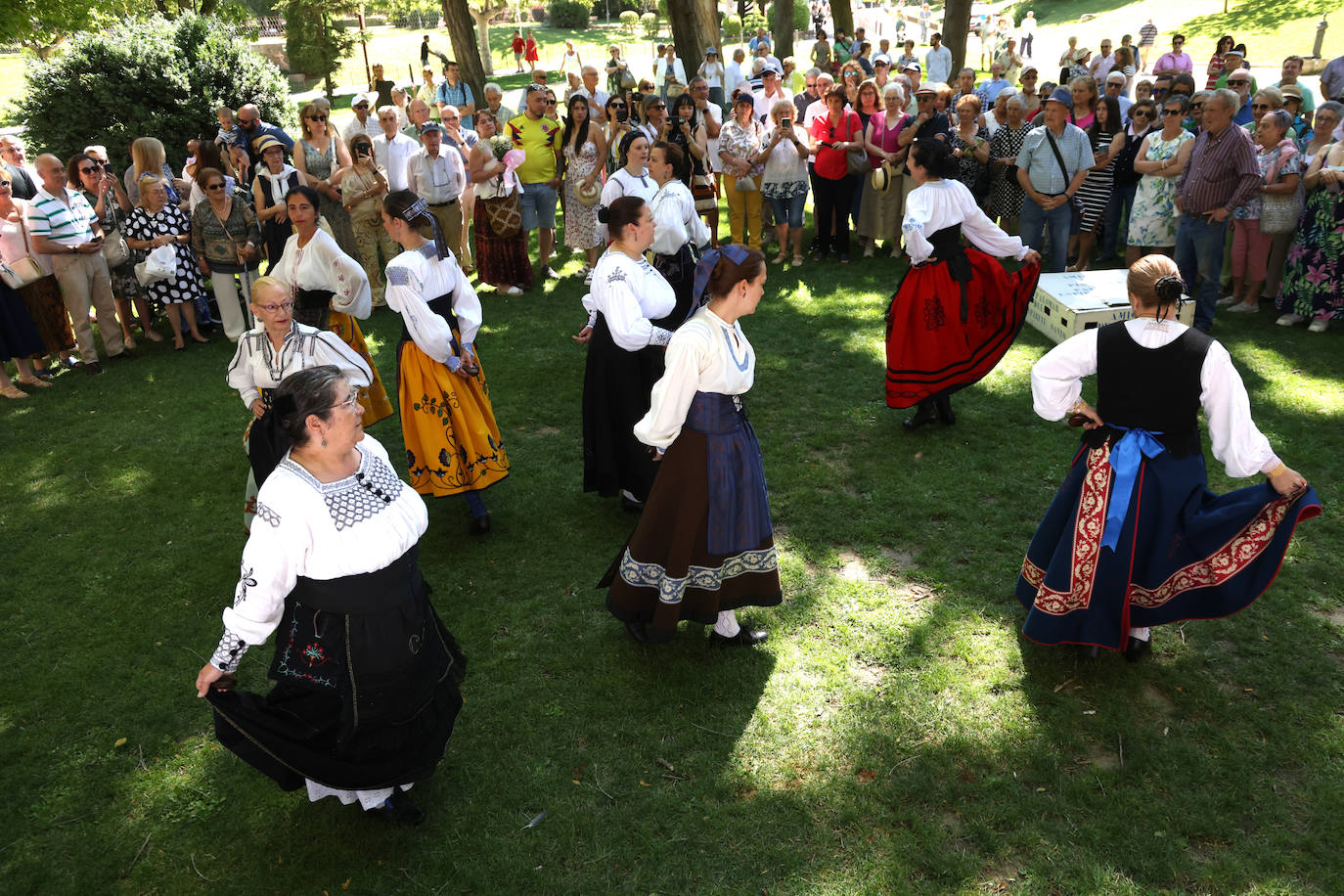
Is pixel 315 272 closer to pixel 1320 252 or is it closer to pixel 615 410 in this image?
pixel 615 410

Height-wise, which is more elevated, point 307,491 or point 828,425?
point 307,491

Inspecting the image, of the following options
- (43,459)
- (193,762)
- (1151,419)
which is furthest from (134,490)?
(1151,419)

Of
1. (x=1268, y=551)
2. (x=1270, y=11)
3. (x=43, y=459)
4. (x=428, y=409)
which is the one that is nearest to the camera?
(x=1268, y=551)

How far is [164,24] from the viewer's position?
1217 centimetres

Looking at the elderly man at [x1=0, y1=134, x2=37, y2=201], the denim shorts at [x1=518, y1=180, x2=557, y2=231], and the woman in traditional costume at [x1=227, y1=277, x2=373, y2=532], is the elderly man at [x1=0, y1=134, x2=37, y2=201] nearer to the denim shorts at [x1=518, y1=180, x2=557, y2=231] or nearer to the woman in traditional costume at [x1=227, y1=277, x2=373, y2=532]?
the denim shorts at [x1=518, y1=180, x2=557, y2=231]

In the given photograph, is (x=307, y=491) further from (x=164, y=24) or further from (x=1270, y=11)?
(x=1270, y=11)

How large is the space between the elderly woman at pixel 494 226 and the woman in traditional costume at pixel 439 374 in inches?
198

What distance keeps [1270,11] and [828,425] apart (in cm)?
3176

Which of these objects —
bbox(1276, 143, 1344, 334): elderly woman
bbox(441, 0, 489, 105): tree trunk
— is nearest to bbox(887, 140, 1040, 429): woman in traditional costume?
A: bbox(1276, 143, 1344, 334): elderly woman

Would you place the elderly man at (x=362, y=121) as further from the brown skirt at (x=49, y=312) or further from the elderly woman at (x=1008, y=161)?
the elderly woman at (x=1008, y=161)

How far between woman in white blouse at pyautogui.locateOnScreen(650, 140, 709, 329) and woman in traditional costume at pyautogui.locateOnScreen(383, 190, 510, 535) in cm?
151

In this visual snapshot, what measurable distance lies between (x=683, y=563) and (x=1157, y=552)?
6.76 feet

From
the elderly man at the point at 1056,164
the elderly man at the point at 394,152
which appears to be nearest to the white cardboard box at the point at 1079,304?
the elderly man at the point at 1056,164

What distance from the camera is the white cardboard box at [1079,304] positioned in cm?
784
